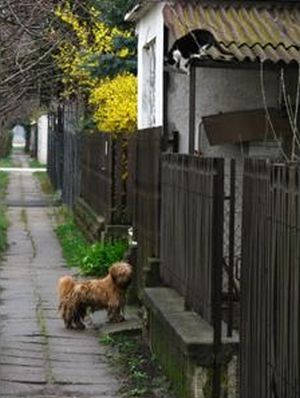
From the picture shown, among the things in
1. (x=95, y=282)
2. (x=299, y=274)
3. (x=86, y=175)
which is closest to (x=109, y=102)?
(x=86, y=175)

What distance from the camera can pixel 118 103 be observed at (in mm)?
18703

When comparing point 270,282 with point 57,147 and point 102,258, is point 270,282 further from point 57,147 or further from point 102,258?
point 57,147

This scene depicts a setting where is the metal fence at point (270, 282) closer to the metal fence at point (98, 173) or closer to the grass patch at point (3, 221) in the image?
the metal fence at point (98, 173)

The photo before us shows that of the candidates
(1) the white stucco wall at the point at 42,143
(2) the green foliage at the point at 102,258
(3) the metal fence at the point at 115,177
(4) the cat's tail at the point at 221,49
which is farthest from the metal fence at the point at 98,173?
(1) the white stucco wall at the point at 42,143

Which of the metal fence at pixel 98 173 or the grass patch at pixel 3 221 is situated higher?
the metal fence at pixel 98 173

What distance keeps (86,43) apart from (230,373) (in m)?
15.5

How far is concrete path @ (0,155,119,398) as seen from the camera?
880cm

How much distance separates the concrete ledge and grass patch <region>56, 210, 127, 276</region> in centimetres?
601

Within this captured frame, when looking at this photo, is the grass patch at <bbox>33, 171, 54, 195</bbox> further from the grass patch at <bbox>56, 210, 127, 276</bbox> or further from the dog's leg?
the dog's leg

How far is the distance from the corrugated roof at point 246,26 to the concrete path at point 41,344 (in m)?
3.08

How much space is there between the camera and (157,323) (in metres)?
9.33

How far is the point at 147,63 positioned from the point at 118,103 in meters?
3.87

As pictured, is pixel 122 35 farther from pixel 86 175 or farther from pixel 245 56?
pixel 245 56

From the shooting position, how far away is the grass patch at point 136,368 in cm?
859
